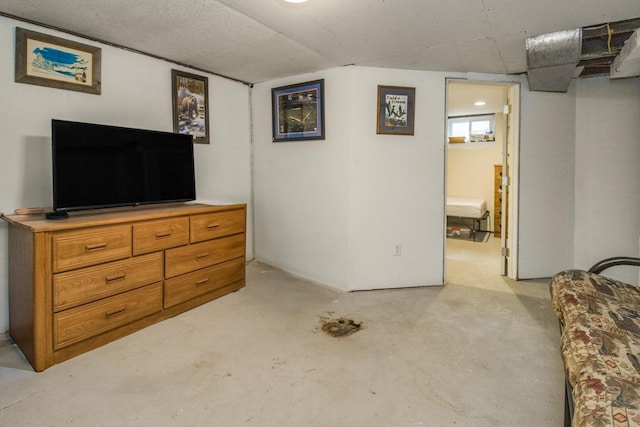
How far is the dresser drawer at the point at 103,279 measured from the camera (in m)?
2.01

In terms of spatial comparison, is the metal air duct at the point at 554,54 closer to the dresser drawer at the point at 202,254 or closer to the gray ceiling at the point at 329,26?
the gray ceiling at the point at 329,26

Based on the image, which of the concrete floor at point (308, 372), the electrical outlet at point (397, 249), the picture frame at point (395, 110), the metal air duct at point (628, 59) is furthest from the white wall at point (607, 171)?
the electrical outlet at point (397, 249)

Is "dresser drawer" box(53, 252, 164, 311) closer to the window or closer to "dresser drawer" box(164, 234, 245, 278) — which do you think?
"dresser drawer" box(164, 234, 245, 278)

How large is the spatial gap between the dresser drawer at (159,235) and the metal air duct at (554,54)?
2.93m

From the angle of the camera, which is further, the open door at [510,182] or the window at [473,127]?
the window at [473,127]

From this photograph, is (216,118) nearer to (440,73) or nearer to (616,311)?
(440,73)

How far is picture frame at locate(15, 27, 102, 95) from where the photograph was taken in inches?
90.0

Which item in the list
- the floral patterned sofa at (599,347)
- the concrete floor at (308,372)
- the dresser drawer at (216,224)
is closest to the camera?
the floral patterned sofa at (599,347)

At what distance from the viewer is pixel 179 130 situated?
10.8 ft

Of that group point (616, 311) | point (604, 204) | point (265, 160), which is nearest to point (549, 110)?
point (604, 204)

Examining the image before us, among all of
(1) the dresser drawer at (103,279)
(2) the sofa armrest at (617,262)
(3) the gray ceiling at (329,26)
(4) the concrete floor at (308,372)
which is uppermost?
(3) the gray ceiling at (329,26)

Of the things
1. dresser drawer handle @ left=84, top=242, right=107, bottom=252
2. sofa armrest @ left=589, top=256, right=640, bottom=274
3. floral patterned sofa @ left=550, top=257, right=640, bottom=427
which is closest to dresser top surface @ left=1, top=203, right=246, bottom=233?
dresser drawer handle @ left=84, top=242, right=107, bottom=252

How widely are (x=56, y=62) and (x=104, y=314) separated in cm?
177

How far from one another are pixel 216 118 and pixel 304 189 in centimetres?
119
